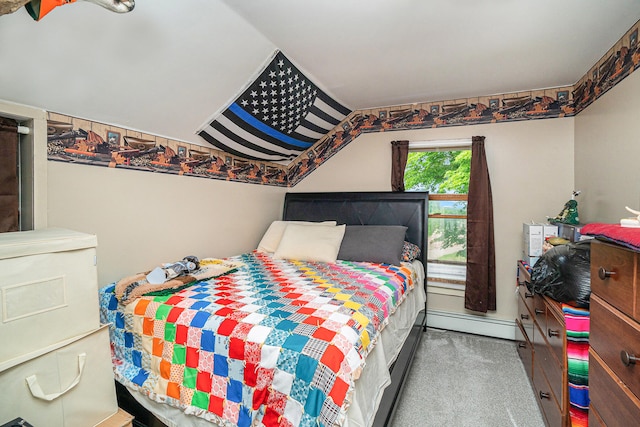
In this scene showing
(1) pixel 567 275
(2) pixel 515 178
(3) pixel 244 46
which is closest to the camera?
(1) pixel 567 275

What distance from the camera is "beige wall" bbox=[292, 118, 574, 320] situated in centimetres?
293

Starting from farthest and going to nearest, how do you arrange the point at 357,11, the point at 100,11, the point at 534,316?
the point at 534,316
the point at 357,11
the point at 100,11

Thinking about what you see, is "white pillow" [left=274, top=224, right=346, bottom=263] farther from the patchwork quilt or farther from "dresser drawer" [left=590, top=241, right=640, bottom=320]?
"dresser drawer" [left=590, top=241, right=640, bottom=320]

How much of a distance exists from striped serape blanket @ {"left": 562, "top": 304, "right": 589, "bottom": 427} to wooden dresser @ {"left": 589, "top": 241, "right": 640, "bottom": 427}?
0.34m

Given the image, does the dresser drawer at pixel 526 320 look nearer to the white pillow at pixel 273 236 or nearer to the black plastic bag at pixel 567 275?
the black plastic bag at pixel 567 275

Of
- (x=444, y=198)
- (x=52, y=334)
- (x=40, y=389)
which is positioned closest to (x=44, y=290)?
(x=52, y=334)

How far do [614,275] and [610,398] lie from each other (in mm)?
381

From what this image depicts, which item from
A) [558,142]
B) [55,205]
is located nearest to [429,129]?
[558,142]

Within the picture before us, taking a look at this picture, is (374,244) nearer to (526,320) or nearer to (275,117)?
(526,320)

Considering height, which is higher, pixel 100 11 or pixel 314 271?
pixel 100 11

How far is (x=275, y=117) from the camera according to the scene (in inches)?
114

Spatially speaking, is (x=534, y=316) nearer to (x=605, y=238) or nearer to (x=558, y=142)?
(x=605, y=238)

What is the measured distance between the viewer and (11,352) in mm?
1204

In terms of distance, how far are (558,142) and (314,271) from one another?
266 cm
